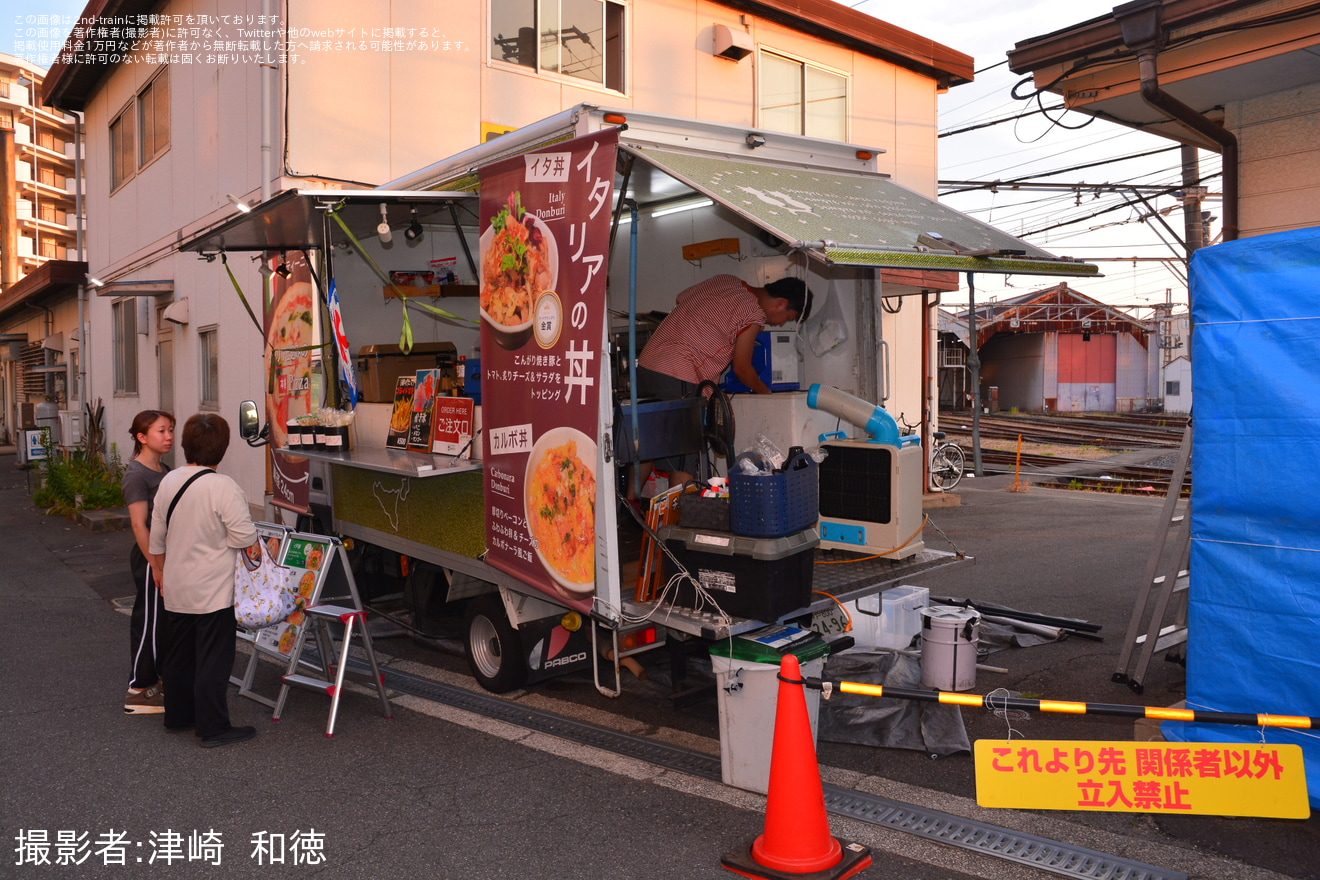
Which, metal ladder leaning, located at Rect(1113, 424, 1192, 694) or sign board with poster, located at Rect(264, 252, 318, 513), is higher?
sign board with poster, located at Rect(264, 252, 318, 513)

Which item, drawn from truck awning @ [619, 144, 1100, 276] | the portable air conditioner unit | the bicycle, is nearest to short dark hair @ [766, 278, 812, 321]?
truck awning @ [619, 144, 1100, 276]

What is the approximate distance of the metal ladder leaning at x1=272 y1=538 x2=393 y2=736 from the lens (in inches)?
203

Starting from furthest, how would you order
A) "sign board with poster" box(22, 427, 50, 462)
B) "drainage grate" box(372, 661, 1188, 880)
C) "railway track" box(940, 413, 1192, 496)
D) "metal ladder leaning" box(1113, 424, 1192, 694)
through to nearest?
1. "sign board with poster" box(22, 427, 50, 462)
2. "railway track" box(940, 413, 1192, 496)
3. "metal ladder leaning" box(1113, 424, 1192, 694)
4. "drainage grate" box(372, 661, 1188, 880)

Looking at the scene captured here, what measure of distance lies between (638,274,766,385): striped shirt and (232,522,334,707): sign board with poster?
2.33 meters

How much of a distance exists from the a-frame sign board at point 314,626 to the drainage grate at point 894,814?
0.70 meters

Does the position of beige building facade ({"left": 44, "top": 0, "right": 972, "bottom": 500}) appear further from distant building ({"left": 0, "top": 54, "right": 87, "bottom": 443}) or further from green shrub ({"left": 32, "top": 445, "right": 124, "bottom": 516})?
distant building ({"left": 0, "top": 54, "right": 87, "bottom": 443})

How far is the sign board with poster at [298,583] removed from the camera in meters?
5.42

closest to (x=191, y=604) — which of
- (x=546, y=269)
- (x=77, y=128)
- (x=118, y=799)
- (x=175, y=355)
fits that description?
(x=118, y=799)

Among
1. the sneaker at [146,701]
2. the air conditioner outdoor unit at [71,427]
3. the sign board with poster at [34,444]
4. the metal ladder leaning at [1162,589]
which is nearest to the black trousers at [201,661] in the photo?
the sneaker at [146,701]

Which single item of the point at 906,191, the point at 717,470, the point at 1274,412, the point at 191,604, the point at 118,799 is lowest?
the point at 118,799

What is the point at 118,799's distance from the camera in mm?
4328

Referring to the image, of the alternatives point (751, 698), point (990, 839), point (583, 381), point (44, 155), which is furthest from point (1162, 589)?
point (44, 155)

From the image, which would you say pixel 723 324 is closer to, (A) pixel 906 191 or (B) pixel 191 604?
(A) pixel 906 191

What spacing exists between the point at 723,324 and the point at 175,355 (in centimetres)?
1029
